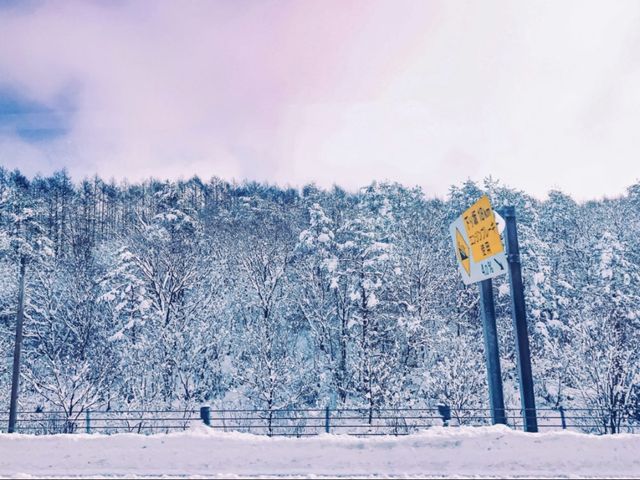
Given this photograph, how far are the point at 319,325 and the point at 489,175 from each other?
17.4 meters

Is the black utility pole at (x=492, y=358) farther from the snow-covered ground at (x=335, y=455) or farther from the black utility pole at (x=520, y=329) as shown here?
the snow-covered ground at (x=335, y=455)

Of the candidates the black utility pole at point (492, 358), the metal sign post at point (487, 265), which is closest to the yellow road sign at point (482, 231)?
the metal sign post at point (487, 265)

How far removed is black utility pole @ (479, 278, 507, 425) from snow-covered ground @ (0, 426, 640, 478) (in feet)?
3.73

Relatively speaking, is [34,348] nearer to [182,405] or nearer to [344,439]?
[182,405]

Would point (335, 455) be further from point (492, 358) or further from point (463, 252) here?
point (463, 252)

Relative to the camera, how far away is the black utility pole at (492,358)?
10.0m

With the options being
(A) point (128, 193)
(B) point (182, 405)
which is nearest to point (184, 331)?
(B) point (182, 405)

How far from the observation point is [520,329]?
32.3ft

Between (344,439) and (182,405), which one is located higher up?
(344,439)

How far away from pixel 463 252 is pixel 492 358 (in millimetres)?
2848

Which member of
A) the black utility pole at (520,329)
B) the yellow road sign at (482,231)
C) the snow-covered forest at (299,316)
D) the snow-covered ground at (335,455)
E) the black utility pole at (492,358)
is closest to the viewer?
the snow-covered ground at (335,455)

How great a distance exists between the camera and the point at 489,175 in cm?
3192

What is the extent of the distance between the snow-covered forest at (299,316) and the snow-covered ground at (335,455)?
42.7 feet

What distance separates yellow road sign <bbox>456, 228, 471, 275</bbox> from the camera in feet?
36.5
